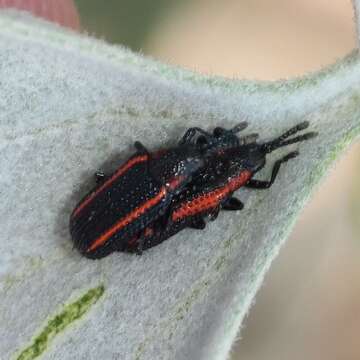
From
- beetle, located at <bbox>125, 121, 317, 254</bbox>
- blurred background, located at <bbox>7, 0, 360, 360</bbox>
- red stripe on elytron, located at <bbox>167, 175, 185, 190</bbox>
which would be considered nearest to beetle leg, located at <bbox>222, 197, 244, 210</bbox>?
beetle, located at <bbox>125, 121, 317, 254</bbox>

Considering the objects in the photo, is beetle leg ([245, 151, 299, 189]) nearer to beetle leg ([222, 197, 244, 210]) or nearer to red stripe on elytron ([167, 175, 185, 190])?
beetle leg ([222, 197, 244, 210])

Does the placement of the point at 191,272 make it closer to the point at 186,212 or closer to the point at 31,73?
the point at 186,212

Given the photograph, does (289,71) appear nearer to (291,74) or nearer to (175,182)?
(291,74)

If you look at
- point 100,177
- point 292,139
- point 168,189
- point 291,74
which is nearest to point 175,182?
point 168,189

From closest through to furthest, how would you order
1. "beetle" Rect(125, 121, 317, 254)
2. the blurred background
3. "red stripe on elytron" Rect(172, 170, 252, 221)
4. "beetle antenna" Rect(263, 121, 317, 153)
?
"beetle antenna" Rect(263, 121, 317, 153) < "beetle" Rect(125, 121, 317, 254) < "red stripe on elytron" Rect(172, 170, 252, 221) < the blurred background

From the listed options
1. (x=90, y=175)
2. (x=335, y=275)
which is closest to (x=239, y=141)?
(x=90, y=175)

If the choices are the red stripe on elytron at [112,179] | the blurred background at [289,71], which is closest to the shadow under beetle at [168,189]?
the red stripe on elytron at [112,179]

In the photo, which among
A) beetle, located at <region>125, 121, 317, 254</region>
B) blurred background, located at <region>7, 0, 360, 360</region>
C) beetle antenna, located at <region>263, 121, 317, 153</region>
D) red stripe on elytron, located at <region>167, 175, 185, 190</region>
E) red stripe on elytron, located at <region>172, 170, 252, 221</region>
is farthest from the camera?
blurred background, located at <region>7, 0, 360, 360</region>

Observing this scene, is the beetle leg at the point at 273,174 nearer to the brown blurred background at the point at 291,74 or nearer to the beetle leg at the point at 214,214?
the beetle leg at the point at 214,214
